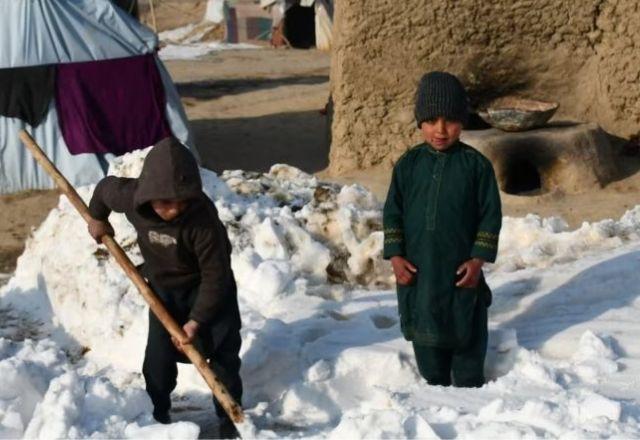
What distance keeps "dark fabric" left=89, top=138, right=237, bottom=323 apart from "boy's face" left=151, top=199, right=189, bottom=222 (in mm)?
21

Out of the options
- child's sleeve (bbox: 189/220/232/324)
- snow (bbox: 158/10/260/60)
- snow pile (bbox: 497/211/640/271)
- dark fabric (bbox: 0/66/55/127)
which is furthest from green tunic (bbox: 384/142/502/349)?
snow (bbox: 158/10/260/60)

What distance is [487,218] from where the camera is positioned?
376cm

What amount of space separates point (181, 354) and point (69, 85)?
5.98 m

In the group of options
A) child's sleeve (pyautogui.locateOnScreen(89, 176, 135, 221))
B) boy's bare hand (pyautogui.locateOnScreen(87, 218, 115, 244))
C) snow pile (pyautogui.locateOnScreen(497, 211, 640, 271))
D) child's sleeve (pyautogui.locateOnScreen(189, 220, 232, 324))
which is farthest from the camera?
snow pile (pyautogui.locateOnScreen(497, 211, 640, 271))

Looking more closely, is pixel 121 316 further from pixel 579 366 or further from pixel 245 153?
pixel 245 153

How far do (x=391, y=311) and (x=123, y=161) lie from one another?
5.96 feet

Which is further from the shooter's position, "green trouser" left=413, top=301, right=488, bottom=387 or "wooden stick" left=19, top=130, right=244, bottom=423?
"green trouser" left=413, top=301, right=488, bottom=387

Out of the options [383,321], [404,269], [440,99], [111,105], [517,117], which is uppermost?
[440,99]

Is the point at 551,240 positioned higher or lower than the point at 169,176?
lower

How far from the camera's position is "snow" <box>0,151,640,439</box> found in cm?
331

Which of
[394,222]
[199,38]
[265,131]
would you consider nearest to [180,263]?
[394,222]

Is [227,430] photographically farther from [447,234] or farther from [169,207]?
[447,234]

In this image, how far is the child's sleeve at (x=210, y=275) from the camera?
11.9 ft

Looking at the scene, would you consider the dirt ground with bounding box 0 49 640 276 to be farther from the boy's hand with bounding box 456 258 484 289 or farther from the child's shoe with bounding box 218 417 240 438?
the boy's hand with bounding box 456 258 484 289
